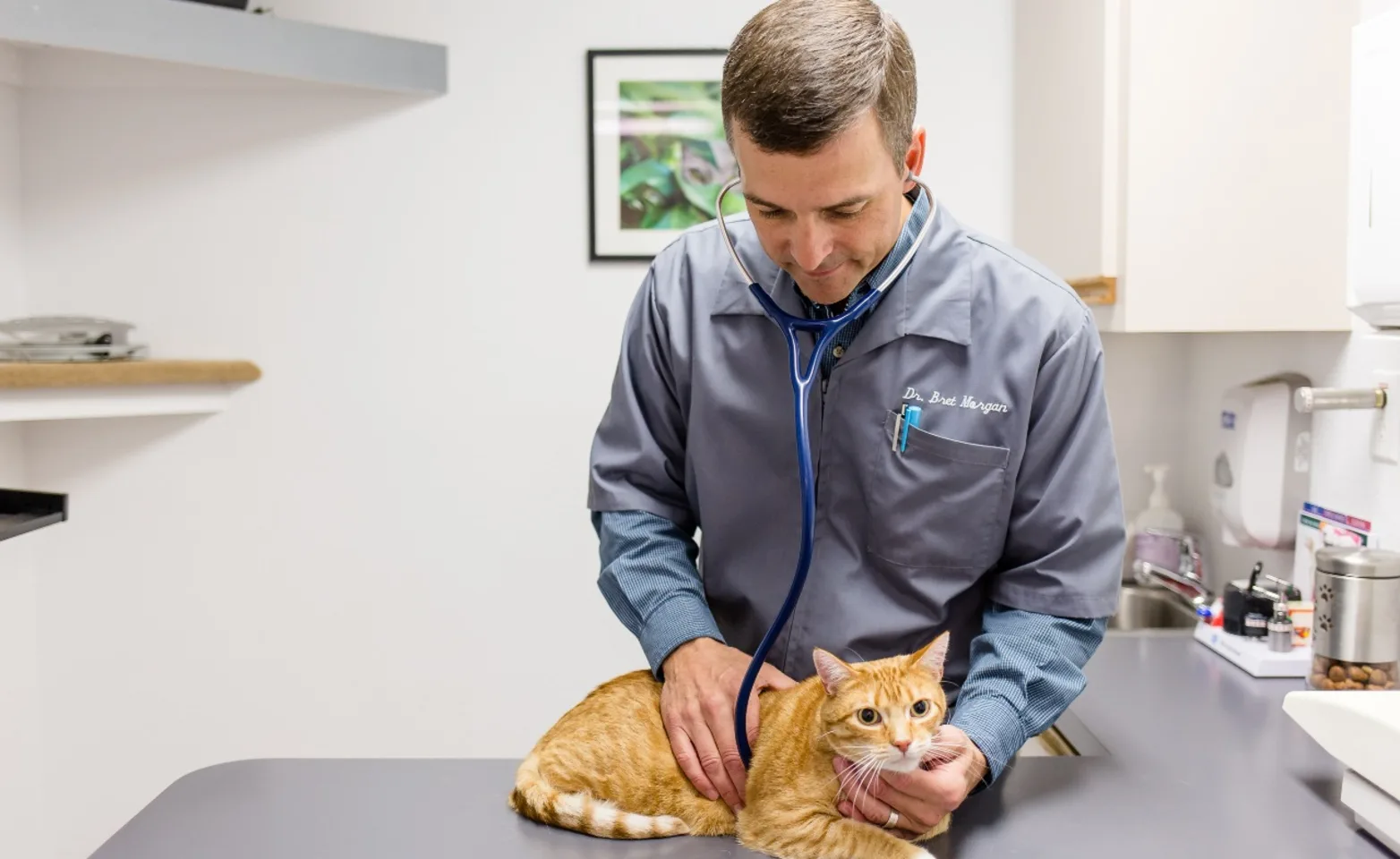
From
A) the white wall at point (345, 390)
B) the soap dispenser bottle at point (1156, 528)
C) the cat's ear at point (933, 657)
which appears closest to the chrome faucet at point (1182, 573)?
the soap dispenser bottle at point (1156, 528)

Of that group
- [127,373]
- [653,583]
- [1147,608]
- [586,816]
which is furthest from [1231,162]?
[127,373]

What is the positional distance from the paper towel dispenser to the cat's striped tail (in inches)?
57.7

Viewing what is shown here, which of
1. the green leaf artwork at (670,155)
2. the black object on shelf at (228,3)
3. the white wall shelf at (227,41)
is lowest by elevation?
the green leaf artwork at (670,155)

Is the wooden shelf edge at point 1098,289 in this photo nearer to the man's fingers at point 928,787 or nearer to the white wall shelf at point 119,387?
the man's fingers at point 928,787

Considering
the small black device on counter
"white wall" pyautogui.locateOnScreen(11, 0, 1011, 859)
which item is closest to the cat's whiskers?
the small black device on counter

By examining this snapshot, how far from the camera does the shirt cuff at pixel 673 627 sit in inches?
49.1

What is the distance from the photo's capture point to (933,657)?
112 centimetres

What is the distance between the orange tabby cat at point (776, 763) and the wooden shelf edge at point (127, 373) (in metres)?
1.59

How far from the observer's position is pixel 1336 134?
6.19 ft

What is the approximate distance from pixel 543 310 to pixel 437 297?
24cm

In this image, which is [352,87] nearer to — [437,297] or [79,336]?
[437,297]

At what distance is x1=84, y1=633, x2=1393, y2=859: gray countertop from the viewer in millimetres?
1095

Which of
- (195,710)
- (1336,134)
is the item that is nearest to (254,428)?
(195,710)

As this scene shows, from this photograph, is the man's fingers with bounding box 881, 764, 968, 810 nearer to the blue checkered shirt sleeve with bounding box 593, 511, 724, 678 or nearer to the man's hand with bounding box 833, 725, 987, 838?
the man's hand with bounding box 833, 725, 987, 838
